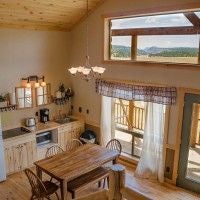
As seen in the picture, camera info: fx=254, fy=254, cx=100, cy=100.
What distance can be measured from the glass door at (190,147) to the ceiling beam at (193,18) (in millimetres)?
1327

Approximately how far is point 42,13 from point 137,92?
2.68 meters

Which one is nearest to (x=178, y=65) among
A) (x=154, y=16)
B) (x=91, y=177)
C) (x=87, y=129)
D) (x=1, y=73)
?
(x=154, y=16)

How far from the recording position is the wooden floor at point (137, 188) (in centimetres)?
497

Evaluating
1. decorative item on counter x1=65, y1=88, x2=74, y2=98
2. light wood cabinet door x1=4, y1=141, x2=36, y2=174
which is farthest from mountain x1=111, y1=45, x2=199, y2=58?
light wood cabinet door x1=4, y1=141, x2=36, y2=174

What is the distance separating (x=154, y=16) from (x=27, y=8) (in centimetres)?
259

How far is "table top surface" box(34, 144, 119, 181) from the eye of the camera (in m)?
4.24

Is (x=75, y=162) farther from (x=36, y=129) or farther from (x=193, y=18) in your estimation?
(x=193, y=18)

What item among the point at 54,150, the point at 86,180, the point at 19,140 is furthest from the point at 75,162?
the point at 19,140

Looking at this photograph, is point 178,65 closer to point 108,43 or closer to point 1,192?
point 108,43

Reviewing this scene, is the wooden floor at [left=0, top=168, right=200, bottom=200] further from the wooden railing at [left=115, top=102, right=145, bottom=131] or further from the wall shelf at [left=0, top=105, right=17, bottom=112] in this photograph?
the wall shelf at [left=0, top=105, right=17, bottom=112]

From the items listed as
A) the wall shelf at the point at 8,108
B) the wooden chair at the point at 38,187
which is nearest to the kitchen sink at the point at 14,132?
the wall shelf at the point at 8,108

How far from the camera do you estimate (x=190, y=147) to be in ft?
16.7

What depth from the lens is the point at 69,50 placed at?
22.8 feet

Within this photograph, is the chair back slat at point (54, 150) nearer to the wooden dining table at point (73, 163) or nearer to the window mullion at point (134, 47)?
the wooden dining table at point (73, 163)
